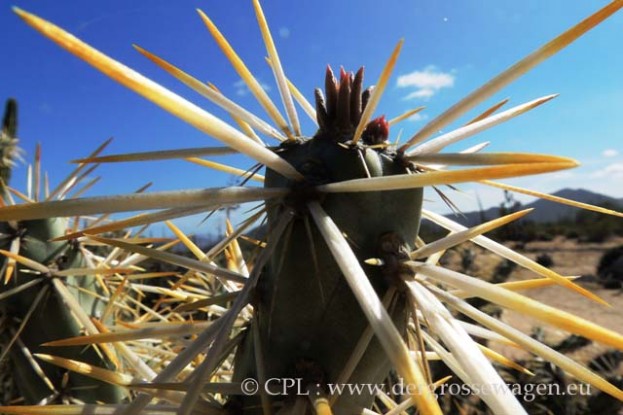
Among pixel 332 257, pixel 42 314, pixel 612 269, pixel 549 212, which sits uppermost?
pixel 549 212

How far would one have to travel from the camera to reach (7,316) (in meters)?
1.54

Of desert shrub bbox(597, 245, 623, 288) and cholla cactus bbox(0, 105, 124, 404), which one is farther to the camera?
desert shrub bbox(597, 245, 623, 288)

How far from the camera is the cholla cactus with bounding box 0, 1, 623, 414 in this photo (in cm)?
50

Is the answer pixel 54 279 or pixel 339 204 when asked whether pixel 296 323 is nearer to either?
pixel 339 204

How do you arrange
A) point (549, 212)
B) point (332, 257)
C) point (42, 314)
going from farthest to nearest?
1. point (549, 212)
2. point (42, 314)
3. point (332, 257)

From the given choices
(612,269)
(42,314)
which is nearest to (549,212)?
(612,269)

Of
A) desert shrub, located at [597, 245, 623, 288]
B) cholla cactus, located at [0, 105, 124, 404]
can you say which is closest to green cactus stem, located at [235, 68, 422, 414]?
cholla cactus, located at [0, 105, 124, 404]

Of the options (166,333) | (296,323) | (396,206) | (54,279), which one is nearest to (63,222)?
(54,279)

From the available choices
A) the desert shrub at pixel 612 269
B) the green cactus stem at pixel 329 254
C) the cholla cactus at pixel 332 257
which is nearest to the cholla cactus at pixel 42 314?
the cholla cactus at pixel 332 257

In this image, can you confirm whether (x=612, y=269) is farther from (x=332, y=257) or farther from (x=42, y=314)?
(x=332, y=257)

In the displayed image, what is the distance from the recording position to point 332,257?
0.69 meters

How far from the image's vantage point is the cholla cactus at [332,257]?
1.64 ft

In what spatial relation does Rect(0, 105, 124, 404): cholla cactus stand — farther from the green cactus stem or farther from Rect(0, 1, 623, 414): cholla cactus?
the green cactus stem

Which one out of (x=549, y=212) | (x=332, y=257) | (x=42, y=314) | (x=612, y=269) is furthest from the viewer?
(x=549, y=212)
